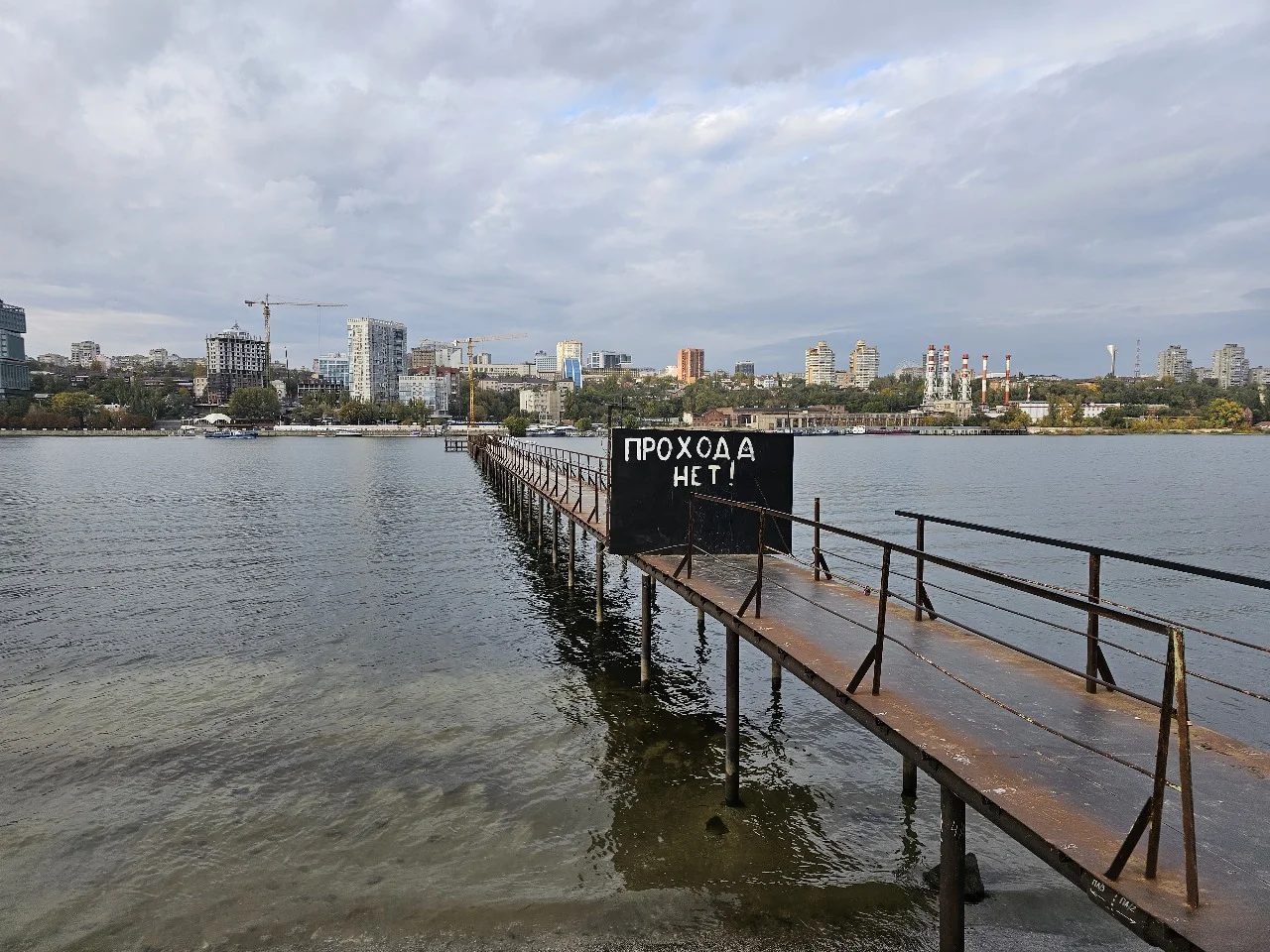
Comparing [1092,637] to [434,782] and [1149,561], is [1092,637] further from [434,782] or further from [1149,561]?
[434,782]

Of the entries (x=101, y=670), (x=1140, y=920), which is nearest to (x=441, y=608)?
(x=101, y=670)

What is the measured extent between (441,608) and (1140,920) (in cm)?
1938

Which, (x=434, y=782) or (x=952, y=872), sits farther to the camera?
(x=434, y=782)

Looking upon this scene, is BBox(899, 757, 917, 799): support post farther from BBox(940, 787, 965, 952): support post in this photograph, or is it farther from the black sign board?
BBox(940, 787, 965, 952): support post

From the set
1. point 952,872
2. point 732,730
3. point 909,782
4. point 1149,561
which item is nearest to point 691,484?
point 732,730

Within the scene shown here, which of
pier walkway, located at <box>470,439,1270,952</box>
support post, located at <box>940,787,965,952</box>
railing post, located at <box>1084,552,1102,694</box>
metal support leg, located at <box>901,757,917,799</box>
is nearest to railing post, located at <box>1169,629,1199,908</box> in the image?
pier walkway, located at <box>470,439,1270,952</box>

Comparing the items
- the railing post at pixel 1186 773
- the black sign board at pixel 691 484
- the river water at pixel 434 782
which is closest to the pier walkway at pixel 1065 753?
the railing post at pixel 1186 773

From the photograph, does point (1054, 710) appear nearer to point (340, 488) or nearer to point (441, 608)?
point (441, 608)

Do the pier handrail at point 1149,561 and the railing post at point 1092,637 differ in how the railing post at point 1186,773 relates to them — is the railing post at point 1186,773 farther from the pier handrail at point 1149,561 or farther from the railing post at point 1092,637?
the railing post at point 1092,637

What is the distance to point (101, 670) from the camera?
16.2 m

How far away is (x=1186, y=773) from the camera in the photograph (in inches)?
166

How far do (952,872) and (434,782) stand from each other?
711cm

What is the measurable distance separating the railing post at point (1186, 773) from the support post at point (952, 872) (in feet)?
6.20

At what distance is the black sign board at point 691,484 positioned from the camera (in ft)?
44.2
